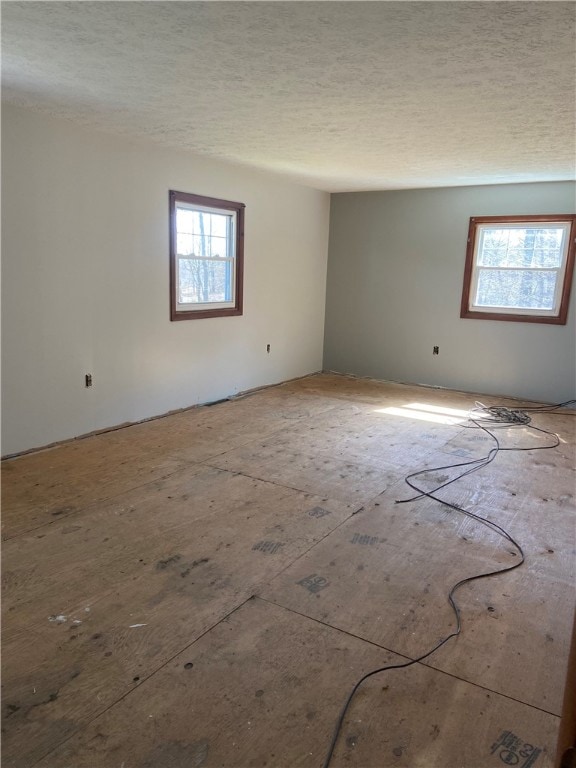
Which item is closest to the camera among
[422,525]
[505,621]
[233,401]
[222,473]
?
[505,621]

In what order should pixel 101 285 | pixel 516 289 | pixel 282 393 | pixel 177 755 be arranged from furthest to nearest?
pixel 282 393
pixel 516 289
pixel 101 285
pixel 177 755

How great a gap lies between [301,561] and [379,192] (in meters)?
5.58

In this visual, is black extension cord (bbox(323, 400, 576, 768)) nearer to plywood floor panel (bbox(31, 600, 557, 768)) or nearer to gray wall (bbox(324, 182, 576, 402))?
plywood floor panel (bbox(31, 600, 557, 768))

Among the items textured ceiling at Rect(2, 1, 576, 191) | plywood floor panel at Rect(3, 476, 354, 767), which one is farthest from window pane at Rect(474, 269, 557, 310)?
plywood floor panel at Rect(3, 476, 354, 767)

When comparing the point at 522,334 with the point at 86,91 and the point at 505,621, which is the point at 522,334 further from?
the point at 86,91

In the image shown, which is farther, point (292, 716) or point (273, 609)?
point (273, 609)

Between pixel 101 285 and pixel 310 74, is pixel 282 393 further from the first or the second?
pixel 310 74

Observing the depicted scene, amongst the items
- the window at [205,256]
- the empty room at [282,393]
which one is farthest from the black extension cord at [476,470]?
the window at [205,256]

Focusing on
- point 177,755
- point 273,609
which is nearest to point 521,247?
point 273,609

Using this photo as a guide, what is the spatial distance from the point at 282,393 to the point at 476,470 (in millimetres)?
2879

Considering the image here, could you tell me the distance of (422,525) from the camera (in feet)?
10.2

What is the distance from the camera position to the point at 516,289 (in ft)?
20.6

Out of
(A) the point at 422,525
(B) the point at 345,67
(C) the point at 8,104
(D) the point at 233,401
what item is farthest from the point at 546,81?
(D) the point at 233,401

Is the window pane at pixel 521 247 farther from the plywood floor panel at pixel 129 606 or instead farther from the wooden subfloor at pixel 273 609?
the plywood floor panel at pixel 129 606
